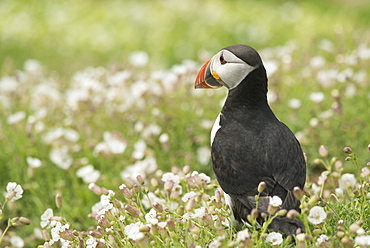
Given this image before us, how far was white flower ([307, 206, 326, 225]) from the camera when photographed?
7.95 ft

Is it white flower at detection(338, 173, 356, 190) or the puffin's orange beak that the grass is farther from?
the puffin's orange beak

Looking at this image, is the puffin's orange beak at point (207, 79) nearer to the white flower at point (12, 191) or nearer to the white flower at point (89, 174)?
the white flower at point (12, 191)

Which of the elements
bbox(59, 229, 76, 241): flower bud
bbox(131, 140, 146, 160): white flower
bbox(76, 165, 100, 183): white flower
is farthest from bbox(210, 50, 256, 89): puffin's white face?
bbox(76, 165, 100, 183): white flower

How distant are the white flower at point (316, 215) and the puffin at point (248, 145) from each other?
0.19m

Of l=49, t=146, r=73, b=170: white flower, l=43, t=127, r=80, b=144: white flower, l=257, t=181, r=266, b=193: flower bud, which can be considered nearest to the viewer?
l=257, t=181, r=266, b=193: flower bud

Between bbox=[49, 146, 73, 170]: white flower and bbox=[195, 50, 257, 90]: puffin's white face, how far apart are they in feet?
6.51

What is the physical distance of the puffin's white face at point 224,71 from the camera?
2.86m

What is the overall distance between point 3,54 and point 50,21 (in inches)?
70.7

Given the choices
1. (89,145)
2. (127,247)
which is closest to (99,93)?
(89,145)

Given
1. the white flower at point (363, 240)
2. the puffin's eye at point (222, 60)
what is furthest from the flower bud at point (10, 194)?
the white flower at point (363, 240)

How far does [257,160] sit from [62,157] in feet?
7.81

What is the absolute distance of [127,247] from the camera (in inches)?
109

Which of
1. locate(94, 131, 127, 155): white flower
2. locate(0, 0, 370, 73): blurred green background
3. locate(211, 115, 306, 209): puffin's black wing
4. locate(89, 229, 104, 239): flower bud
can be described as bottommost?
locate(0, 0, 370, 73): blurred green background

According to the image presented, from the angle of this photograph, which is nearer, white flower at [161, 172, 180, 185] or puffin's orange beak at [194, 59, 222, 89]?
puffin's orange beak at [194, 59, 222, 89]
